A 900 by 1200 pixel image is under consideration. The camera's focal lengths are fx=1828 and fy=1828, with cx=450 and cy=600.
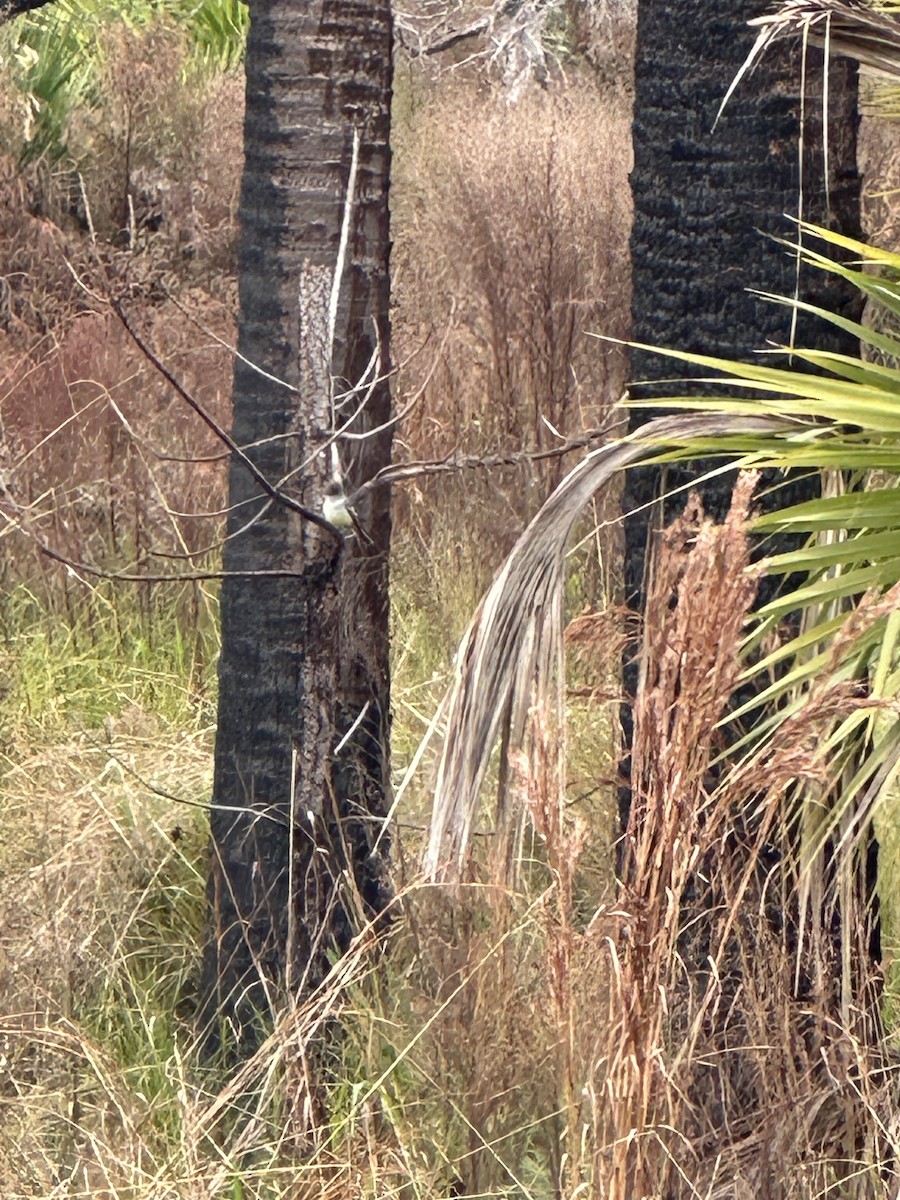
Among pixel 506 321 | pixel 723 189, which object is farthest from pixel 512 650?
pixel 506 321

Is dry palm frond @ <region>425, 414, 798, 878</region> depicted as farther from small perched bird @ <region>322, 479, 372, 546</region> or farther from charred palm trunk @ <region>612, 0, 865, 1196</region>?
small perched bird @ <region>322, 479, 372, 546</region>

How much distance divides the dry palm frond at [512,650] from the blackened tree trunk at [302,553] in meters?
0.62

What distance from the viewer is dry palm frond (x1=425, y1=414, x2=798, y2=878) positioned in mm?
2494

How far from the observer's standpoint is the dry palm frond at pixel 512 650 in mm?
2494

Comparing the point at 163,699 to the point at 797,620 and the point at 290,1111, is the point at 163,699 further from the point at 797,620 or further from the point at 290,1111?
the point at 797,620

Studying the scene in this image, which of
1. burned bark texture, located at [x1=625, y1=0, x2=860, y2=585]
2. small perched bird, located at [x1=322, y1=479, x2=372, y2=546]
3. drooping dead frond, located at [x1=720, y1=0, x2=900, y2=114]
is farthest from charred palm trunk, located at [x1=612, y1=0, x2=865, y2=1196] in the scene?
small perched bird, located at [x1=322, y1=479, x2=372, y2=546]

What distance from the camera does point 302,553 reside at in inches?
128

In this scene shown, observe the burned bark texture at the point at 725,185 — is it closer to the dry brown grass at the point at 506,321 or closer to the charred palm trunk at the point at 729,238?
the charred palm trunk at the point at 729,238

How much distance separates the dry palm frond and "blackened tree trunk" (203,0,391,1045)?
615mm

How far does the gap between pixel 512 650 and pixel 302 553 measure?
2.53 ft

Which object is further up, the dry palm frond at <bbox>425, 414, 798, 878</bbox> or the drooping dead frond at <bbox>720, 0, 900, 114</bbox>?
the drooping dead frond at <bbox>720, 0, 900, 114</bbox>

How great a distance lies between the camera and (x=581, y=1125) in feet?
7.90

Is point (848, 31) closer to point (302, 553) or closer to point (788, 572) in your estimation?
point (788, 572)

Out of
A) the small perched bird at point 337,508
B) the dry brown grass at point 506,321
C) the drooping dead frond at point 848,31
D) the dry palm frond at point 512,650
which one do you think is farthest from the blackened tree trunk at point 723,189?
the dry brown grass at point 506,321
